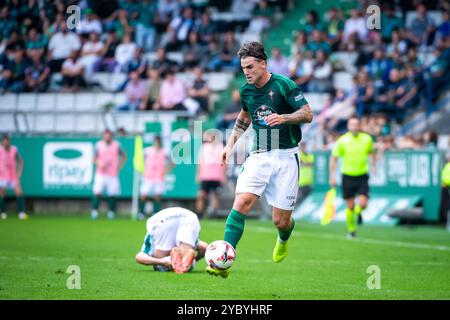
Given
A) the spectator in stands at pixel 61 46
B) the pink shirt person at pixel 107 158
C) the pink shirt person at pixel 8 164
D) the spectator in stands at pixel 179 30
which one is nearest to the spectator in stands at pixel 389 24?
the spectator in stands at pixel 179 30

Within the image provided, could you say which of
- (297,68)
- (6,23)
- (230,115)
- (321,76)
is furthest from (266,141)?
(6,23)

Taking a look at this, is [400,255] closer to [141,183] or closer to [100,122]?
[141,183]

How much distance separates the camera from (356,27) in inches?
1054

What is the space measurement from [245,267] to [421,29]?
15.6m

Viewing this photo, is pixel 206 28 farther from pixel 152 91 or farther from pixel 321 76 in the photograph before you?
pixel 321 76

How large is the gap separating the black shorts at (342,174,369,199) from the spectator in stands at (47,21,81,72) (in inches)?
523

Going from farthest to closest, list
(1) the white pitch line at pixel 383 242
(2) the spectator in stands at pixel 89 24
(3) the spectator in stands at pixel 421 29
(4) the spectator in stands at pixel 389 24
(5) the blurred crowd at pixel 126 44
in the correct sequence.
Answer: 1. (2) the spectator in stands at pixel 89 24
2. (5) the blurred crowd at pixel 126 44
3. (4) the spectator in stands at pixel 389 24
4. (3) the spectator in stands at pixel 421 29
5. (1) the white pitch line at pixel 383 242

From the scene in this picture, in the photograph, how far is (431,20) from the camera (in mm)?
26141

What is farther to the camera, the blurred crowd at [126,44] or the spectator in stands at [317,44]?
the blurred crowd at [126,44]

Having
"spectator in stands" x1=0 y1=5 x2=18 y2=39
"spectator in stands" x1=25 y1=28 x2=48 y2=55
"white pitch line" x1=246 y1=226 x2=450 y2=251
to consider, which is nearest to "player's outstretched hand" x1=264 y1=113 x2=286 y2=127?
"white pitch line" x1=246 y1=226 x2=450 y2=251

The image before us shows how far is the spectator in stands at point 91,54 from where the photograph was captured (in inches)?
1148

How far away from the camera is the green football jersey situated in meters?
10.1

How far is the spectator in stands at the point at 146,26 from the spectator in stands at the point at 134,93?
2.36 meters

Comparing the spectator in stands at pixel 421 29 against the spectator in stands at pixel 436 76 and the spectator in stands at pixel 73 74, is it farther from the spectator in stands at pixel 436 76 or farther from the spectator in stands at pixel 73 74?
the spectator in stands at pixel 73 74
